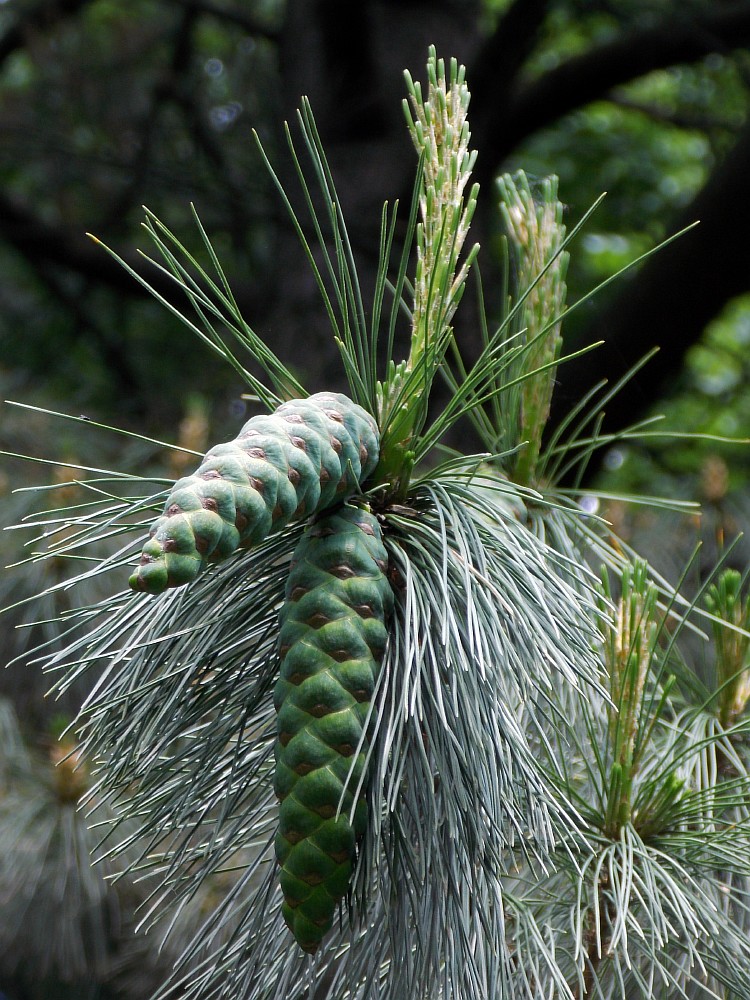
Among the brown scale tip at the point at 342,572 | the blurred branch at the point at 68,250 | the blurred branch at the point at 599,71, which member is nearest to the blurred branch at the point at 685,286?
the blurred branch at the point at 599,71

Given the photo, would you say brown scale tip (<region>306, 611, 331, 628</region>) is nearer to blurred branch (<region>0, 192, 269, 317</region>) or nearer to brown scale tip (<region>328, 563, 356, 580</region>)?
brown scale tip (<region>328, 563, 356, 580</region>)

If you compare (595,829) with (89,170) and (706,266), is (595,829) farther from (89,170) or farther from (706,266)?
(89,170)

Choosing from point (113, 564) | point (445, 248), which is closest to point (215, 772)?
point (113, 564)

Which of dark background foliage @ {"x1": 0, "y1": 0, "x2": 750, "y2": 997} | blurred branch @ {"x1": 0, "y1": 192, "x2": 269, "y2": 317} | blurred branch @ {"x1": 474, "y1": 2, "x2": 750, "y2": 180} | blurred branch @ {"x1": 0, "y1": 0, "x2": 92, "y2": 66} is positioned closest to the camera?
dark background foliage @ {"x1": 0, "y1": 0, "x2": 750, "y2": 997}

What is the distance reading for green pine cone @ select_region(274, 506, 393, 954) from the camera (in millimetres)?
408

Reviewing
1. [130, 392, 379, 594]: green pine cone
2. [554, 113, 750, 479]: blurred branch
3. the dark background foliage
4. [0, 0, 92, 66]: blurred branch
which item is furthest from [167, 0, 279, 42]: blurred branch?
[130, 392, 379, 594]: green pine cone

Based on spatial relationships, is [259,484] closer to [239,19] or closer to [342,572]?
[342,572]

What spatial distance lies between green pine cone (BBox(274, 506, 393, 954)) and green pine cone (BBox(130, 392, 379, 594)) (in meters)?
0.03

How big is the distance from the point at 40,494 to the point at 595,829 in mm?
1290

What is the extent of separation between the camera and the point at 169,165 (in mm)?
2588

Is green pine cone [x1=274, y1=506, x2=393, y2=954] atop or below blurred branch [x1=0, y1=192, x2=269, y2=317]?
below

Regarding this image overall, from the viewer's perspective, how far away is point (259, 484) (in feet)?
1.33

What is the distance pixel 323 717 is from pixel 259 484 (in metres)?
0.10

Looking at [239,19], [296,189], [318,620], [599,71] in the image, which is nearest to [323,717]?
[318,620]
